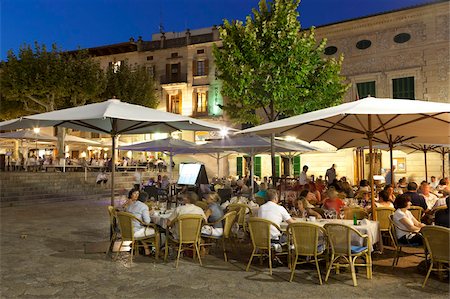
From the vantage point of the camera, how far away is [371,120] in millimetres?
7398

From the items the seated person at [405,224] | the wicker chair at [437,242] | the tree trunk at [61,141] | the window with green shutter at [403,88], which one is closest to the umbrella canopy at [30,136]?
the tree trunk at [61,141]

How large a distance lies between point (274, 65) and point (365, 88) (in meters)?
11.3

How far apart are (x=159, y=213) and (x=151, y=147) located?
7410 millimetres

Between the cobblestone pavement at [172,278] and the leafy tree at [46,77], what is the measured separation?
1783cm

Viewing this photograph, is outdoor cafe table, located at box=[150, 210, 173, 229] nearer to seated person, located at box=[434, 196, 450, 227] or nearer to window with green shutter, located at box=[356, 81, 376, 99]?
seated person, located at box=[434, 196, 450, 227]

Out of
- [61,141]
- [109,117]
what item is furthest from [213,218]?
[61,141]

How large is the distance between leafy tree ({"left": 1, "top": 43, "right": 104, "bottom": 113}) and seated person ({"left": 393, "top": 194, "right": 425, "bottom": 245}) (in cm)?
2219

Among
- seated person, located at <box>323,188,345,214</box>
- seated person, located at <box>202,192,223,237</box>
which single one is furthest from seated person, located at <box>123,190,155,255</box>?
seated person, located at <box>323,188,345,214</box>

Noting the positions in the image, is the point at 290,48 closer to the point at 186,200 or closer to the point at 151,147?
the point at 151,147

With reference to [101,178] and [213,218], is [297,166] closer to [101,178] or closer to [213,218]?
[101,178]

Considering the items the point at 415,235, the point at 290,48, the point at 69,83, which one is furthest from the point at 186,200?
the point at 69,83

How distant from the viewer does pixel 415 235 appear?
6.27m

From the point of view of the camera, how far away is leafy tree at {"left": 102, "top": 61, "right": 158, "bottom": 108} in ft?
94.2

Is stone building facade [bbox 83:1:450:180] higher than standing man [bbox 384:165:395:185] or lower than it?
higher
